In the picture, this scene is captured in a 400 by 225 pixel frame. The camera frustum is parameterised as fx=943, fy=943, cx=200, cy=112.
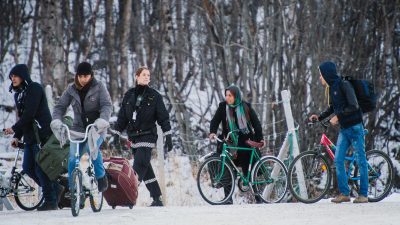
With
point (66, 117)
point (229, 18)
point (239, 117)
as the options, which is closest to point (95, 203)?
point (66, 117)

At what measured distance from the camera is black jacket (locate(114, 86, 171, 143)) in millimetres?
12383

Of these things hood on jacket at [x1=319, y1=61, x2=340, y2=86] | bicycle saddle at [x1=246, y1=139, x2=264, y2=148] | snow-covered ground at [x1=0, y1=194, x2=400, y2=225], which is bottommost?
snow-covered ground at [x1=0, y1=194, x2=400, y2=225]

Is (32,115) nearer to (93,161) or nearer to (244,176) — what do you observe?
(93,161)

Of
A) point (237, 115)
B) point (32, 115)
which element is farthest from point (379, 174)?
point (32, 115)

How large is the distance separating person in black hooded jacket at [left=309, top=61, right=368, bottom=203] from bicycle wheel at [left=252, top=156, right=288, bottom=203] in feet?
5.10

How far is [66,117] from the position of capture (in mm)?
12203

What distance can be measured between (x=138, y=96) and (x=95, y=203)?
182 cm

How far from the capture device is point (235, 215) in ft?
34.9

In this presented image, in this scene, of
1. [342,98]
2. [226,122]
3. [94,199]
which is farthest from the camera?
[226,122]

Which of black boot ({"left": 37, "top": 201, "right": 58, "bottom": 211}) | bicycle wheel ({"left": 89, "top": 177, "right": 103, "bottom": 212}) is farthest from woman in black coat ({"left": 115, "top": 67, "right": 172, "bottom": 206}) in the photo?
black boot ({"left": 37, "top": 201, "right": 58, "bottom": 211})

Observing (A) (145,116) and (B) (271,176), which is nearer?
(A) (145,116)

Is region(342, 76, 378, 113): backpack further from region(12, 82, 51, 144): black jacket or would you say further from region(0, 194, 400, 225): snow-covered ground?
region(12, 82, 51, 144): black jacket

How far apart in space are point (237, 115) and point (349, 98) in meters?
2.10

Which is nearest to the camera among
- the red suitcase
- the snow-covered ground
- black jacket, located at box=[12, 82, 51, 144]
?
Answer: the snow-covered ground
